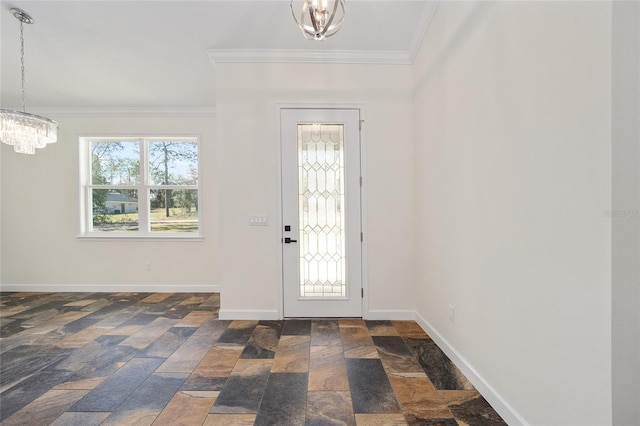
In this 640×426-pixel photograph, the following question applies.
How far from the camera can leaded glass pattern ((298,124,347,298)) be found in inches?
121

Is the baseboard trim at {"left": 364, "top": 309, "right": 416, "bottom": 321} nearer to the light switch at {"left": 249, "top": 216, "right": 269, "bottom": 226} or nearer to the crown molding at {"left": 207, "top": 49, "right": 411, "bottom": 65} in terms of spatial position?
A: the light switch at {"left": 249, "top": 216, "right": 269, "bottom": 226}

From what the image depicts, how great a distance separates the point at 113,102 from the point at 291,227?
338 centimetres

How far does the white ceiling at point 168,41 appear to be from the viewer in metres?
2.43

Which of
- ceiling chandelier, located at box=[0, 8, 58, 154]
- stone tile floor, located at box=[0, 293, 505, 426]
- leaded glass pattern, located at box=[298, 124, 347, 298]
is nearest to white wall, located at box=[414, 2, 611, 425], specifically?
stone tile floor, located at box=[0, 293, 505, 426]

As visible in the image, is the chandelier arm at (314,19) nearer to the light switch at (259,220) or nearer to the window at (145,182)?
the light switch at (259,220)

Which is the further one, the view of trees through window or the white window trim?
the view of trees through window

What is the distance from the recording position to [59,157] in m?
4.19

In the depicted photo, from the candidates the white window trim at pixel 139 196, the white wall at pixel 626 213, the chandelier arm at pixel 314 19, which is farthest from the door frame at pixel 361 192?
the white wall at pixel 626 213

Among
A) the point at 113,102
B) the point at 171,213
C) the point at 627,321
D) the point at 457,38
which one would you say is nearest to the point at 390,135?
the point at 457,38

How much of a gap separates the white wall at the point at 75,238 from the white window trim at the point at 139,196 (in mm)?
69

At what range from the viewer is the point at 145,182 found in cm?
429

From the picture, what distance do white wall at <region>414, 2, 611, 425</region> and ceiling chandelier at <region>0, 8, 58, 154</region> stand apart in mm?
3712

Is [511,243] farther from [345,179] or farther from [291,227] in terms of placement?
[291,227]

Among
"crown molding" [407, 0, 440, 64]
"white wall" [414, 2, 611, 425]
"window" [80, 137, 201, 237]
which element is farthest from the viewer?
"window" [80, 137, 201, 237]
